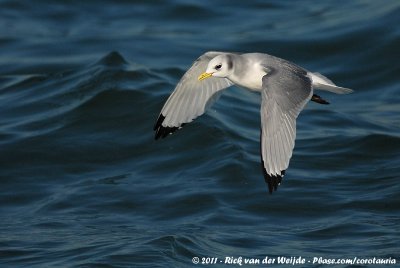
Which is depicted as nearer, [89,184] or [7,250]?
[7,250]

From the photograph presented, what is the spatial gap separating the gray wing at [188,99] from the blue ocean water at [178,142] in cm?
95

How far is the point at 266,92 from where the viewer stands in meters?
7.61

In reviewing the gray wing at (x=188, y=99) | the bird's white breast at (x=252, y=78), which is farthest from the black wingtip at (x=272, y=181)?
the gray wing at (x=188, y=99)

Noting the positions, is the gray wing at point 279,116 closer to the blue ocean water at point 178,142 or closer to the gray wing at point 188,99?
the gray wing at point 188,99

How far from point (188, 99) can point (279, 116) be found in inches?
58.1

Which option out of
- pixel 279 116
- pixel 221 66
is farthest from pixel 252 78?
pixel 279 116

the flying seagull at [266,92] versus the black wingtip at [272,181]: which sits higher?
the flying seagull at [266,92]

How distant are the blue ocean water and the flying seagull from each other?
112 centimetres

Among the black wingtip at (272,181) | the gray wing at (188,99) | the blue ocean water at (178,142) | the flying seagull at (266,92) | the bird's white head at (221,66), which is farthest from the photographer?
the blue ocean water at (178,142)

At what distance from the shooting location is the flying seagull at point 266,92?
24.1 ft

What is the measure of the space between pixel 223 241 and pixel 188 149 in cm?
282

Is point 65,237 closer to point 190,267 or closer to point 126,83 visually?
point 190,267

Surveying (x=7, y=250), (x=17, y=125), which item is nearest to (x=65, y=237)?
(x=7, y=250)

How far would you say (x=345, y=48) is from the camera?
14742 millimetres
